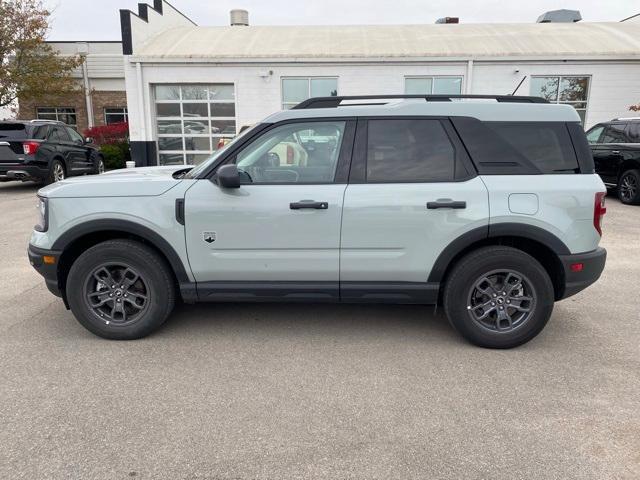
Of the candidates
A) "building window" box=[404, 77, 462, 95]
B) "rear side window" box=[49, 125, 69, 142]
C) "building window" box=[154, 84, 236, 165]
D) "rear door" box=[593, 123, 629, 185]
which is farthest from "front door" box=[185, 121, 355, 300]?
"building window" box=[404, 77, 462, 95]

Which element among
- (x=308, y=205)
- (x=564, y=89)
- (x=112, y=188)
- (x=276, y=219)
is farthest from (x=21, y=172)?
(x=564, y=89)

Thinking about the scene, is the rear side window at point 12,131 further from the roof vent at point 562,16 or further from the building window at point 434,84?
the roof vent at point 562,16

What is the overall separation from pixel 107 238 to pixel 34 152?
9813 millimetres

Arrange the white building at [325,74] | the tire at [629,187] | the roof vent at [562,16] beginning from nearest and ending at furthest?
the tire at [629,187] < the white building at [325,74] < the roof vent at [562,16]

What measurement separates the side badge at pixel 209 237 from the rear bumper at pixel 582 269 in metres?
2.68

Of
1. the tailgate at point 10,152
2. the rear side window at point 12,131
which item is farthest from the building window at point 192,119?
the tailgate at point 10,152

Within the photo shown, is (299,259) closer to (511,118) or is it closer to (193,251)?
(193,251)

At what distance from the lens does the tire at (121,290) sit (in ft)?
12.6

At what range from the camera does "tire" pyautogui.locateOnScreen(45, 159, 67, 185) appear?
12.3 metres

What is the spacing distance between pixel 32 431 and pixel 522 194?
3.60m

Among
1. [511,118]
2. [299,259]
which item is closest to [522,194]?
[511,118]

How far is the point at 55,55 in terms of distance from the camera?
21047mm

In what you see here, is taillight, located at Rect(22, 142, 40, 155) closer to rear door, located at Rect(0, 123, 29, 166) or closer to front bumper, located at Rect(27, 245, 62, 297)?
rear door, located at Rect(0, 123, 29, 166)

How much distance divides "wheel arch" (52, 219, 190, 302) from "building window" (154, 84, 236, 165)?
12028mm
